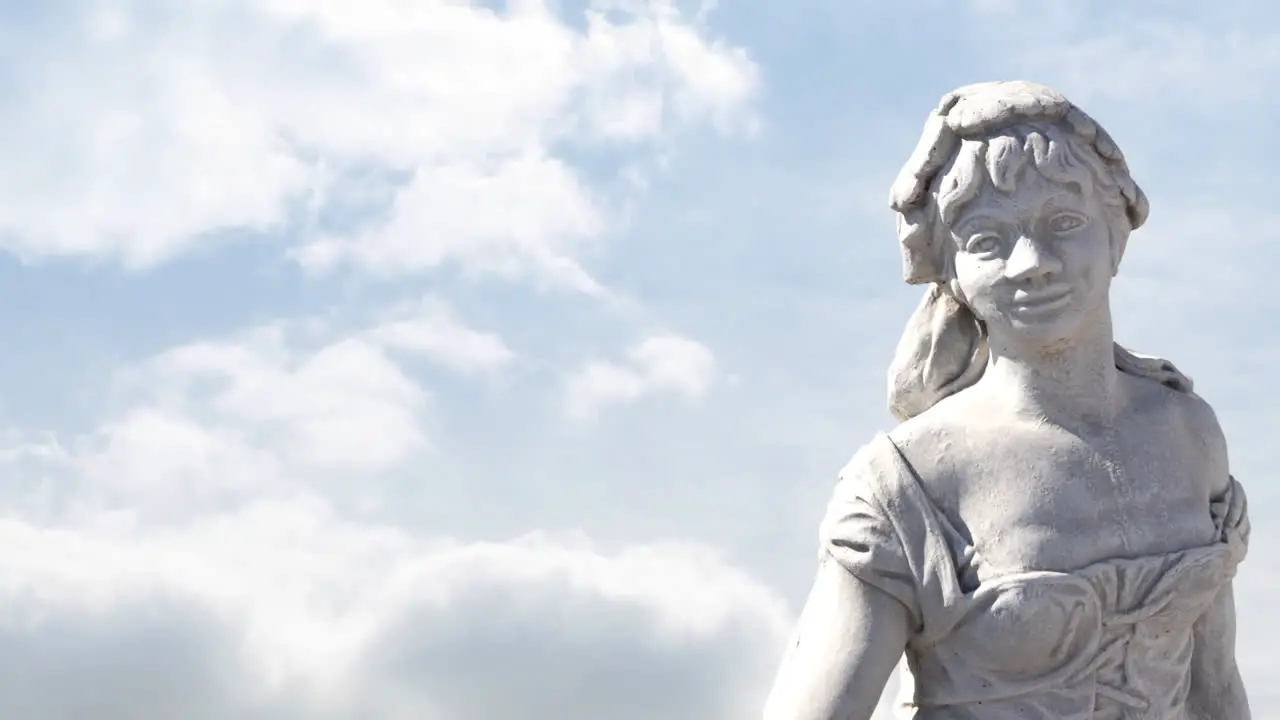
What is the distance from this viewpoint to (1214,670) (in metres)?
6.82

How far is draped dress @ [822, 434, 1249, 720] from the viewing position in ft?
20.7

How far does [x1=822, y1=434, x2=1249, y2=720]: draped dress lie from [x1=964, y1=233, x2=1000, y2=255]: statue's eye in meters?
0.83

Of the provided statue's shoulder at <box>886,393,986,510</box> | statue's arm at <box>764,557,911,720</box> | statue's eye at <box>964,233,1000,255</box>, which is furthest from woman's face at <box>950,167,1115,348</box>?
statue's arm at <box>764,557,911,720</box>

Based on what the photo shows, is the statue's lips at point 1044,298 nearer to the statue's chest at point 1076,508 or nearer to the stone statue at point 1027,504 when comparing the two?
the stone statue at point 1027,504

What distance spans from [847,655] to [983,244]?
5.28 ft

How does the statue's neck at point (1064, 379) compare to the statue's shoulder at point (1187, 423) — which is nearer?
the statue's neck at point (1064, 379)

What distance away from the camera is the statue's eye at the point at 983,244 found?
21.6 feet

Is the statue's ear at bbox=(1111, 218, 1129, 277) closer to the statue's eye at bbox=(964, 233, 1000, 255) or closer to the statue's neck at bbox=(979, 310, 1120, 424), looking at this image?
the statue's neck at bbox=(979, 310, 1120, 424)

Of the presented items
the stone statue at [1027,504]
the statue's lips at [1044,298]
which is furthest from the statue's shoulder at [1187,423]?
the statue's lips at [1044,298]

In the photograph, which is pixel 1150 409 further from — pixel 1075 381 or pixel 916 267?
pixel 916 267

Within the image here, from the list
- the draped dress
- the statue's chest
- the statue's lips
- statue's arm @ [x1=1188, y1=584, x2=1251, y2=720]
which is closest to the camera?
the draped dress

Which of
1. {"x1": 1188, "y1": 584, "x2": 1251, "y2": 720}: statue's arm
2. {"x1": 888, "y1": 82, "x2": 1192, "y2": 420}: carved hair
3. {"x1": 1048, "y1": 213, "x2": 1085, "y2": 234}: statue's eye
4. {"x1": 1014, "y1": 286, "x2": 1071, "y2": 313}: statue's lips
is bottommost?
{"x1": 1188, "y1": 584, "x2": 1251, "y2": 720}: statue's arm

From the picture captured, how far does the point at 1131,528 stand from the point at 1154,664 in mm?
504

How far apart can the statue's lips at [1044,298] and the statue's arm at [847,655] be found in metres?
1.19
